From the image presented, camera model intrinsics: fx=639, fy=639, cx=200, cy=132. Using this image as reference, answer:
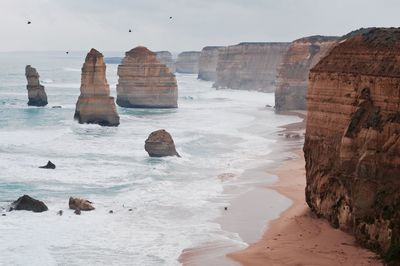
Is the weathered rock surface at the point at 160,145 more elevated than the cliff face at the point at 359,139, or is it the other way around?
the cliff face at the point at 359,139

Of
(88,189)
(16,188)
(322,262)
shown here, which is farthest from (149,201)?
(322,262)

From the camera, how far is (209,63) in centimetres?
17175

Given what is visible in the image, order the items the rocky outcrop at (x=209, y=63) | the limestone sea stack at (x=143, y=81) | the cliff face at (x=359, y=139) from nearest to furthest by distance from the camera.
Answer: the cliff face at (x=359, y=139) → the limestone sea stack at (x=143, y=81) → the rocky outcrop at (x=209, y=63)

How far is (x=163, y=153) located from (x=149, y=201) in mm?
12750

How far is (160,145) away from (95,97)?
18.5 meters

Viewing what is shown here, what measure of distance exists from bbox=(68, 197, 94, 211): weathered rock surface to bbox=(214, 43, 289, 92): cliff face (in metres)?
100

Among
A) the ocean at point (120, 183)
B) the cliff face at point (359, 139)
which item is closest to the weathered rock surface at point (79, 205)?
the ocean at point (120, 183)

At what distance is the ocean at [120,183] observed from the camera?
2306cm

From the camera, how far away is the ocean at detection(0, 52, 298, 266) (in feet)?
75.7

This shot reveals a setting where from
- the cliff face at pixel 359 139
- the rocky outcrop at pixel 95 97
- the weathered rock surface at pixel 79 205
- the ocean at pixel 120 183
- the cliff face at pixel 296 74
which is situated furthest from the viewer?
the cliff face at pixel 296 74

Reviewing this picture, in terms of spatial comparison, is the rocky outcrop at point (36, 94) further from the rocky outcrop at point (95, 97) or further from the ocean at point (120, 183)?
the rocky outcrop at point (95, 97)

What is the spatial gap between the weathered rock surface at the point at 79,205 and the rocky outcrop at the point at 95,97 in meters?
31.6

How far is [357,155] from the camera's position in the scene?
72.9 feet

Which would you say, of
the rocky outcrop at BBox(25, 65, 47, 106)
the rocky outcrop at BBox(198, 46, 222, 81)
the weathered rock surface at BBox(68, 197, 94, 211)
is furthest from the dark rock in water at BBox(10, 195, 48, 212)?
the rocky outcrop at BBox(198, 46, 222, 81)
